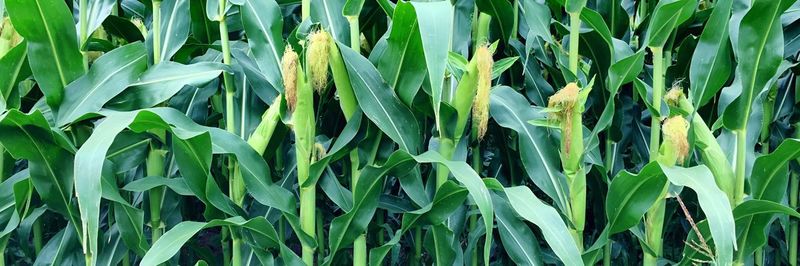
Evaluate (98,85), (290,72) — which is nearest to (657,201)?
(290,72)

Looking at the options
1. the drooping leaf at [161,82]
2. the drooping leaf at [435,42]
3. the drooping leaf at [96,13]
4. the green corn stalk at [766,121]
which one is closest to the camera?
the drooping leaf at [435,42]

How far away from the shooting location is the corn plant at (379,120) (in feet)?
4.86

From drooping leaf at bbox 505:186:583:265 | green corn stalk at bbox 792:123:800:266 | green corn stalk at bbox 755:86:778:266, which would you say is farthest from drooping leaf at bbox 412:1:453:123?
green corn stalk at bbox 792:123:800:266

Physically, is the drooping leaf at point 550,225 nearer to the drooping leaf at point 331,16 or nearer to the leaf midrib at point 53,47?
the drooping leaf at point 331,16

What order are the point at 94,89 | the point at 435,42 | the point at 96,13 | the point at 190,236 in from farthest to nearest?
the point at 96,13 → the point at 94,89 → the point at 190,236 → the point at 435,42

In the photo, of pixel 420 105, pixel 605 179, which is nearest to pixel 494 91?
pixel 420 105

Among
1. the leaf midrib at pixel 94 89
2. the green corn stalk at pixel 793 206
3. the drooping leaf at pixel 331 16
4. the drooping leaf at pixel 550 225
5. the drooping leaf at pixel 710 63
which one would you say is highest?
the drooping leaf at pixel 331 16

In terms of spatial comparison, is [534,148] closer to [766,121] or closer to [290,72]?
[290,72]

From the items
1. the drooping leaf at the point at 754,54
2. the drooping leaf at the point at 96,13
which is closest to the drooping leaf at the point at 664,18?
the drooping leaf at the point at 754,54

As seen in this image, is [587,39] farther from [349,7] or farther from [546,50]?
[349,7]

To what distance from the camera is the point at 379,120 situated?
1533 mm

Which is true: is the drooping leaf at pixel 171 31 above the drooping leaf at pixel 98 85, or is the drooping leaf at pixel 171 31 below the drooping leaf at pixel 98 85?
above

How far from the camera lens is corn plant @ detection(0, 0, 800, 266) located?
1.48 metres

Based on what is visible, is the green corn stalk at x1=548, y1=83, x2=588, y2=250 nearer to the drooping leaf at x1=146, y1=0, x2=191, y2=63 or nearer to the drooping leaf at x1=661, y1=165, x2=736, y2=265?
the drooping leaf at x1=661, y1=165, x2=736, y2=265
